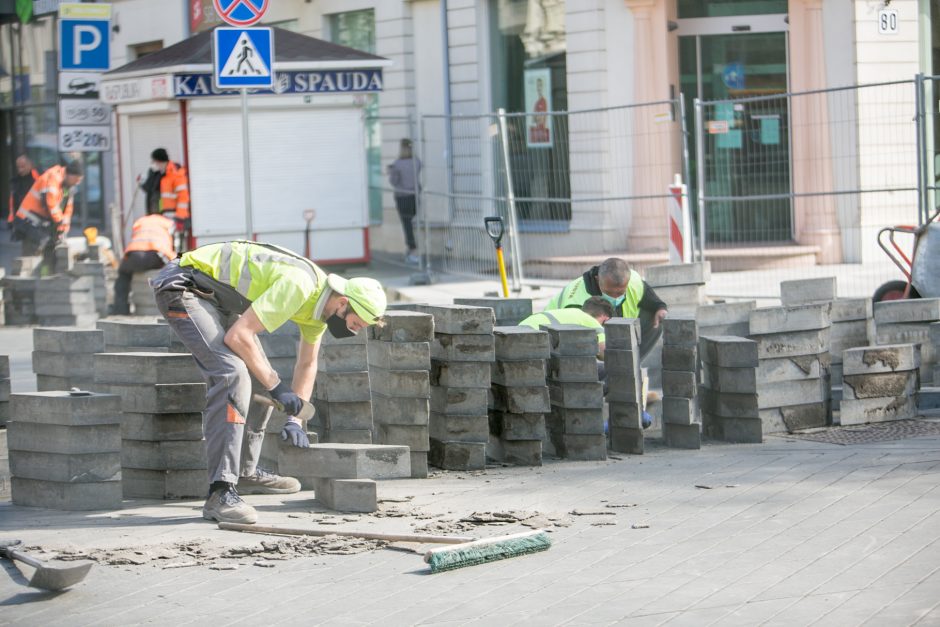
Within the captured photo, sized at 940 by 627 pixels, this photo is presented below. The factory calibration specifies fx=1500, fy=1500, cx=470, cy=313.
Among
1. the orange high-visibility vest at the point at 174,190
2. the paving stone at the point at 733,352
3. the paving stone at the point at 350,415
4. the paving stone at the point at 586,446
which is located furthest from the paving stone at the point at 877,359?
the orange high-visibility vest at the point at 174,190

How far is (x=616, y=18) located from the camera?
20.4 metres

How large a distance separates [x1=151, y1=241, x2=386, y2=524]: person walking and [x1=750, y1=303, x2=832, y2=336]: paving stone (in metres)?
3.42

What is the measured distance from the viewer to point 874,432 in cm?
957

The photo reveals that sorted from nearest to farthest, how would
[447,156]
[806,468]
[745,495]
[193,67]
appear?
[745,495] < [806,468] < [193,67] < [447,156]

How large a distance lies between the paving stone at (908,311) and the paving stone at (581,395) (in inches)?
125

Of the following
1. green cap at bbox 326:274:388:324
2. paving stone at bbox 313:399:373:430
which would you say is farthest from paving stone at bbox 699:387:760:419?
green cap at bbox 326:274:388:324

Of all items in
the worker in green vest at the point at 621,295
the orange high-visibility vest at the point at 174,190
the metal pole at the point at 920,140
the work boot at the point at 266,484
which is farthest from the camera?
the orange high-visibility vest at the point at 174,190

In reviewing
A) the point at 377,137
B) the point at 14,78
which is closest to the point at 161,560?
the point at 377,137

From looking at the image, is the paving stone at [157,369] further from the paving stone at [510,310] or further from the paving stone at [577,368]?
the paving stone at [510,310]

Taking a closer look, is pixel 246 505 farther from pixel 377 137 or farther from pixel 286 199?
pixel 377 137

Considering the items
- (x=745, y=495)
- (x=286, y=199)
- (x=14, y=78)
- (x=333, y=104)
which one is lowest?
(x=745, y=495)

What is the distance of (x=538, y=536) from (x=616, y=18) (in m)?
14.9

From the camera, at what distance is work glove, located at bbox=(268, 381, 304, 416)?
23.0 ft

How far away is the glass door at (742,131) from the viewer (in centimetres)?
1786
